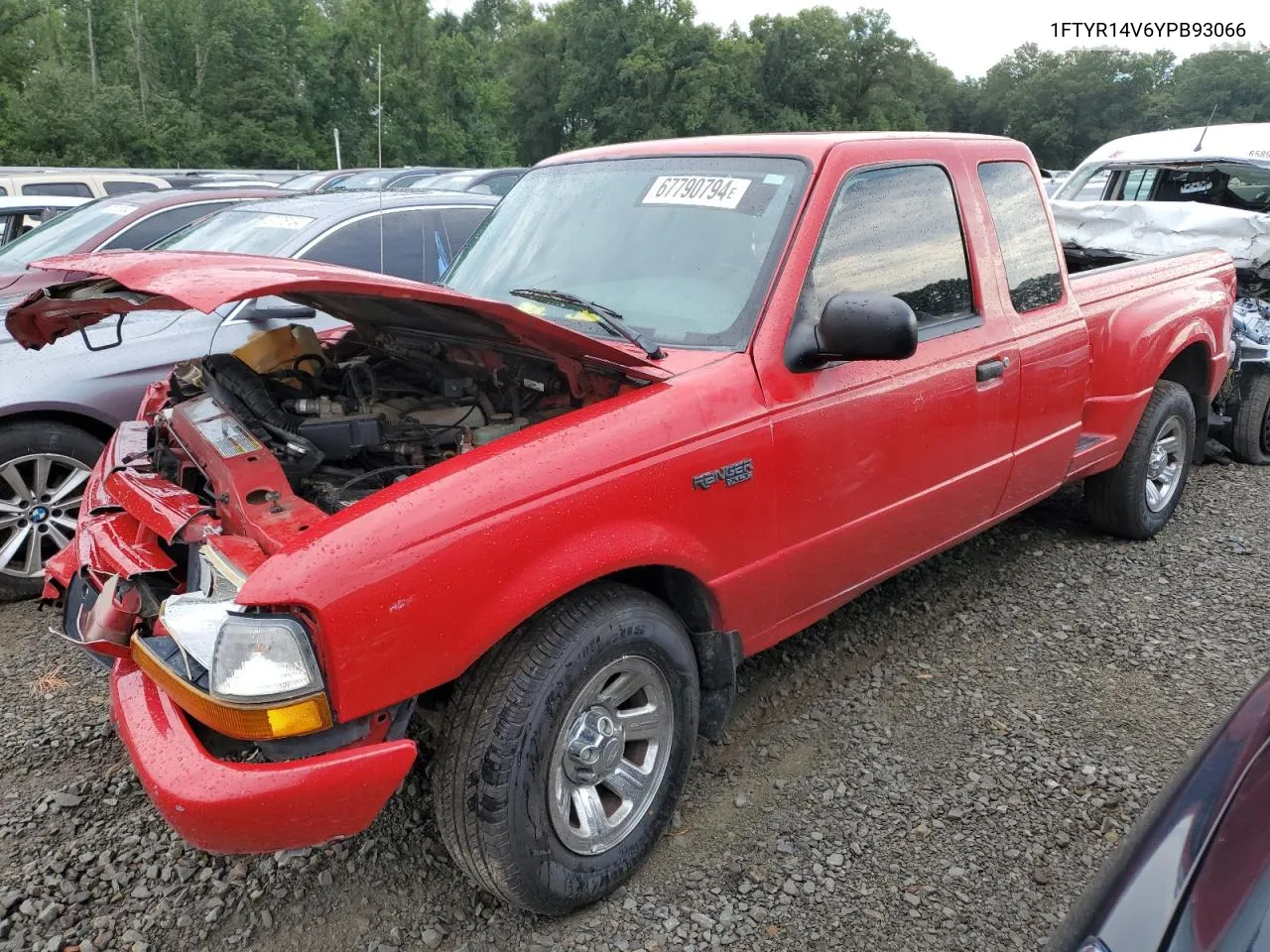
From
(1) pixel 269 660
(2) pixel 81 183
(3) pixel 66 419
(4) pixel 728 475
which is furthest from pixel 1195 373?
(2) pixel 81 183

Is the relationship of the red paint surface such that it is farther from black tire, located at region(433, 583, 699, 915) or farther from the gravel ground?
the gravel ground

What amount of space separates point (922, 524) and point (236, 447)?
224 cm

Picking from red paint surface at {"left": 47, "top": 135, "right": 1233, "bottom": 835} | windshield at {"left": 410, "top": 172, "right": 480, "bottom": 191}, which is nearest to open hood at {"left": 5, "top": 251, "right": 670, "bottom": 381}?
red paint surface at {"left": 47, "top": 135, "right": 1233, "bottom": 835}

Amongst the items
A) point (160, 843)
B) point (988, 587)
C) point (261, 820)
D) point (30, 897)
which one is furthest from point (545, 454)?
point (988, 587)

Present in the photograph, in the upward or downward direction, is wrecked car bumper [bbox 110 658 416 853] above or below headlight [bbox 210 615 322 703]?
below

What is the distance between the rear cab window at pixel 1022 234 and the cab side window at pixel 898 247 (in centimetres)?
29

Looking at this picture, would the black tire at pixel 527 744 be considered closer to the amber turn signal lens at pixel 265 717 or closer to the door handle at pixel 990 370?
the amber turn signal lens at pixel 265 717

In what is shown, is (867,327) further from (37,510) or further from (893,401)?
(37,510)

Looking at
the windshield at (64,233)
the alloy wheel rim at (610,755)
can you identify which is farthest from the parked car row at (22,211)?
the alloy wheel rim at (610,755)

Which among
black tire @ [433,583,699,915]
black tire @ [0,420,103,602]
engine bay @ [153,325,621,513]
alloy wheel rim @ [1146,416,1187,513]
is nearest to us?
black tire @ [433,583,699,915]

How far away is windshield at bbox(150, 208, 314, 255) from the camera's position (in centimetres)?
507

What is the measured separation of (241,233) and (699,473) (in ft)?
13.1

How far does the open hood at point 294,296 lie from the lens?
1.99 metres

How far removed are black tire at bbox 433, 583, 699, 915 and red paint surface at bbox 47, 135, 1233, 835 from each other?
0.40 ft
